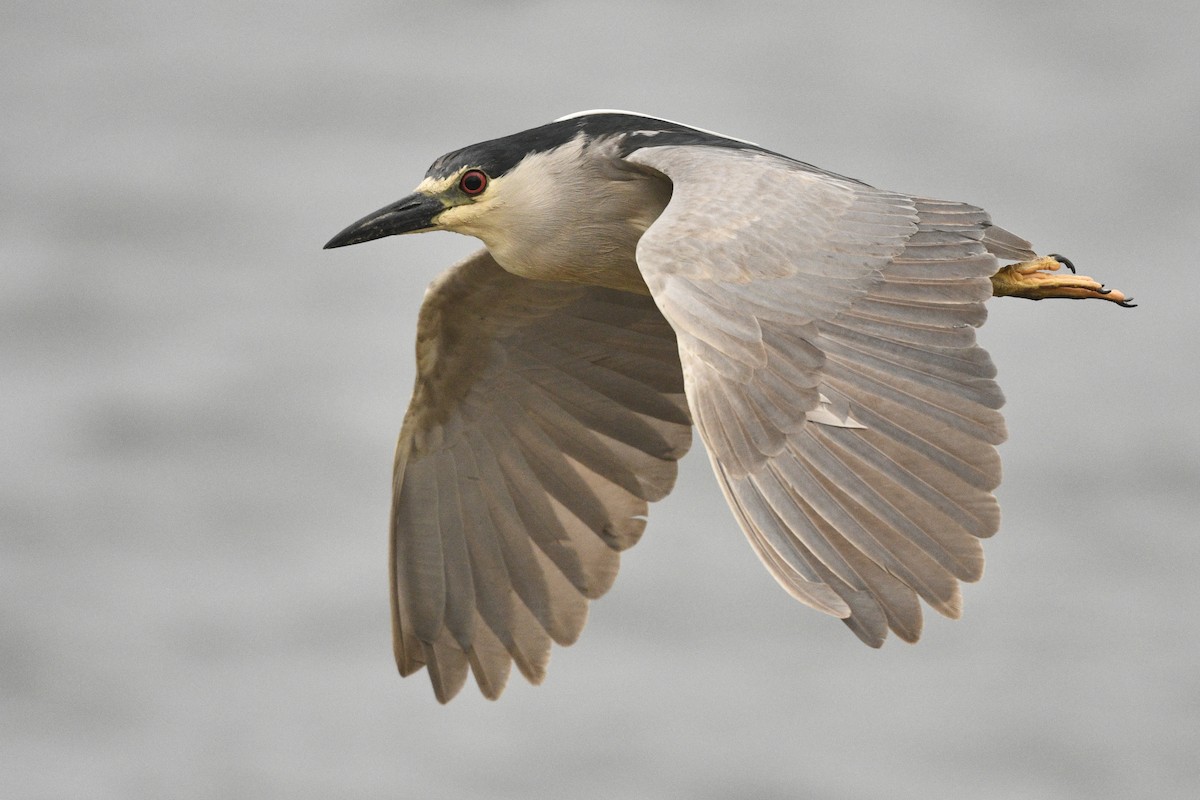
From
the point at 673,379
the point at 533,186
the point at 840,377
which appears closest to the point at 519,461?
the point at 673,379

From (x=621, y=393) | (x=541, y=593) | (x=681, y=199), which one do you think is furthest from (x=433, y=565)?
(x=681, y=199)

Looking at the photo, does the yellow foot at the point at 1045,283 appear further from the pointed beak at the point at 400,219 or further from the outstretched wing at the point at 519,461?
the pointed beak at the point at 400,219

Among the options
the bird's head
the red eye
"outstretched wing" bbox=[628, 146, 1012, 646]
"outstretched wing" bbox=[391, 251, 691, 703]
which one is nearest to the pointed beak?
the bird's head

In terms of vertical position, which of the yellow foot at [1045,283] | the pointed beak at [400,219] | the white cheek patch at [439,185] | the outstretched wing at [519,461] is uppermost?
the white cheek patch at [439,185]

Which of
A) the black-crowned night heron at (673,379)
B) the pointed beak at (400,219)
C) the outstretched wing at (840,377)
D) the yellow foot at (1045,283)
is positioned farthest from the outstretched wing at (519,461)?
the outstretched wing at (840,377)

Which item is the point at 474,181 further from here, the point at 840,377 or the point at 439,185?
the point at 840,377

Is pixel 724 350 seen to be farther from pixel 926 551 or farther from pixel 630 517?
pixel 630 517
